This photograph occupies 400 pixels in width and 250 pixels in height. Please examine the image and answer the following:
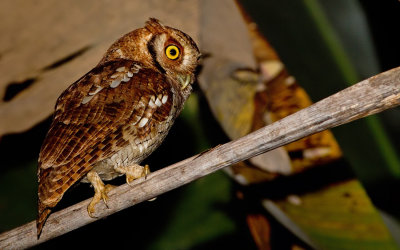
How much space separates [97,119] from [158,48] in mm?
578

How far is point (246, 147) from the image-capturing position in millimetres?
1311

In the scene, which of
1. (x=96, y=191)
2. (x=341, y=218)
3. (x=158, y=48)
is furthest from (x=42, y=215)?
(x=341, y=218)

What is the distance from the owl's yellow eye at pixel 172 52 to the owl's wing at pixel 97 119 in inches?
6.4

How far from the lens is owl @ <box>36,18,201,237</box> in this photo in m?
1.56

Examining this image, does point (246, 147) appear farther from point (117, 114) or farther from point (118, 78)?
point (118, 78)

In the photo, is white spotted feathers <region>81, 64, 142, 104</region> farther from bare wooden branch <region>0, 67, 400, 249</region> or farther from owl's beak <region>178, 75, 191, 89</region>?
bare wooden branch <region>0, 67, 400, 249</region>

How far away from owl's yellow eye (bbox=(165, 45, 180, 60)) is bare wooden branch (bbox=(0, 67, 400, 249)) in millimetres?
770

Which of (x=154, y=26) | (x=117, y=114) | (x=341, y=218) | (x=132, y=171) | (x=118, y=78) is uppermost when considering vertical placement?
(x=154, y=26)

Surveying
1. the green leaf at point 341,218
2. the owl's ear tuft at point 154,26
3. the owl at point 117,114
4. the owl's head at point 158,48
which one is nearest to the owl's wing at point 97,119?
the owl at point 117,114

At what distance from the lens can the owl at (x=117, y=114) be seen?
61.4 inches

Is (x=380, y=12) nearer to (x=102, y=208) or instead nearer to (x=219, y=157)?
(x=219, y=157)

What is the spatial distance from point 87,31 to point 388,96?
2.48 meters

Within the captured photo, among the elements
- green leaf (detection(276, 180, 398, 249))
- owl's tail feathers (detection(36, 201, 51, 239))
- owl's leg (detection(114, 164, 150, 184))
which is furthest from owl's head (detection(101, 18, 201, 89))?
green leaf (detection(276, 180, 398, 249))

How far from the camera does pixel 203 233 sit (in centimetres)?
321
